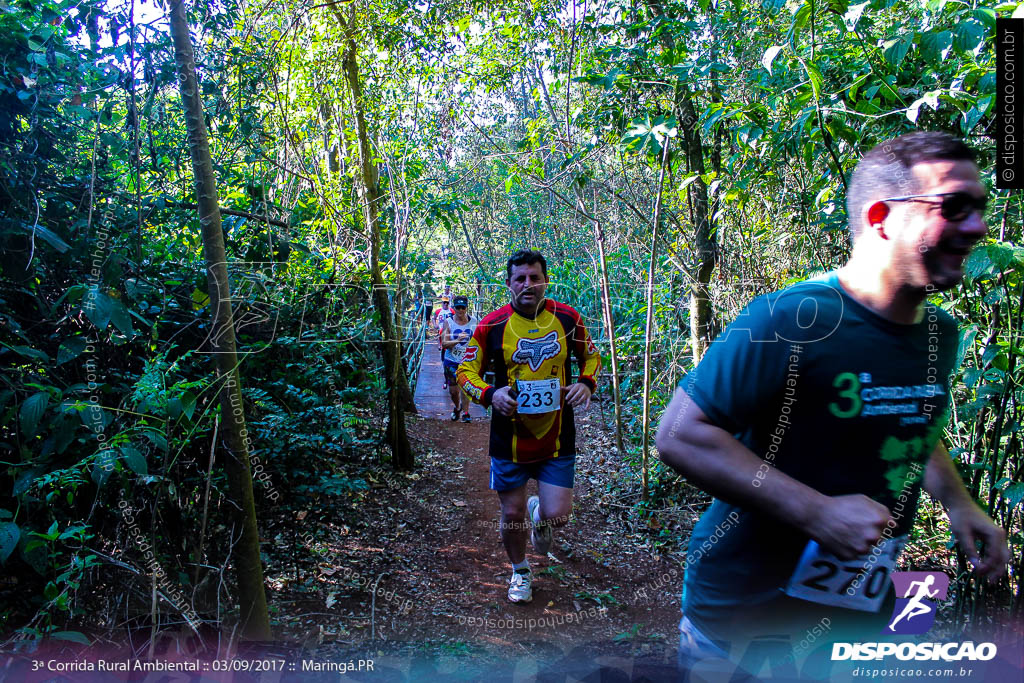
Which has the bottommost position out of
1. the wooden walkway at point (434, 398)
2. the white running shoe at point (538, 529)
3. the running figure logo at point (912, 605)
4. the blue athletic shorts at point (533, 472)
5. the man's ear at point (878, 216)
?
the wooden walkway at point (434, 398)

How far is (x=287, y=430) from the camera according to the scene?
4.35m

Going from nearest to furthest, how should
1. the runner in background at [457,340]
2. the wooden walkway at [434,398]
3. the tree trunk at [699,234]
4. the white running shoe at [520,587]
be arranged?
the white running shoe at [520,587], the tree trunk at [699,234], the runner in background at [457,340], the wooden walkway at [434,398]

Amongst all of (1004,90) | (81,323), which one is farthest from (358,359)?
(1004,90)

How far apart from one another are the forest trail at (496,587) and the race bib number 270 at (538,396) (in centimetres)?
129

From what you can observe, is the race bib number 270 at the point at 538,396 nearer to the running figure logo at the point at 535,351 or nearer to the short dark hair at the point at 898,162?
the running figure logo at the point at 535,351

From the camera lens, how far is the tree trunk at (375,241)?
591cm

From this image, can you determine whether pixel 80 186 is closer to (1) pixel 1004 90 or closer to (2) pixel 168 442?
(2) pixel 168 442

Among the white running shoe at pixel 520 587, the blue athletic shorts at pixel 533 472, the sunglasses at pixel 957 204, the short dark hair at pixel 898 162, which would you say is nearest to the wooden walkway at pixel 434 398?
the white running shoe at pixel 520 587

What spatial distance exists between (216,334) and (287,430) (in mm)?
2106

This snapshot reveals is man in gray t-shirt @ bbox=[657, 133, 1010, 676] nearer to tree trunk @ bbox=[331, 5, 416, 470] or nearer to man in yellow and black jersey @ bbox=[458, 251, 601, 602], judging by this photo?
man in yellow and black jersey @ bbox=[458, 251, 601, 602]

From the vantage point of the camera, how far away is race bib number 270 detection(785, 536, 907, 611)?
4.89 ft

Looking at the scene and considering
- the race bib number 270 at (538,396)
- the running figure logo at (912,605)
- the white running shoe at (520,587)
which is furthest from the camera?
the white running shoe at (520,587)

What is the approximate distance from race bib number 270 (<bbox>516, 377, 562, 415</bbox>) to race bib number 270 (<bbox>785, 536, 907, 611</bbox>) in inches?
91.0

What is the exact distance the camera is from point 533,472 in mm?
3879
